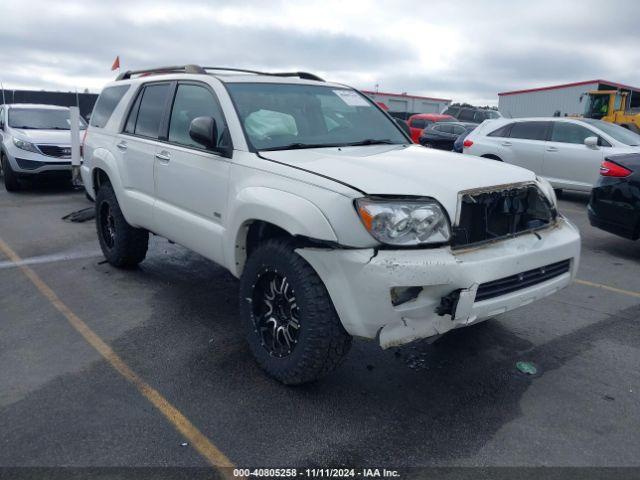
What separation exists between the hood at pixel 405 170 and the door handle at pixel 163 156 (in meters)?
1.14

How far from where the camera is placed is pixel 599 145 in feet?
31.6

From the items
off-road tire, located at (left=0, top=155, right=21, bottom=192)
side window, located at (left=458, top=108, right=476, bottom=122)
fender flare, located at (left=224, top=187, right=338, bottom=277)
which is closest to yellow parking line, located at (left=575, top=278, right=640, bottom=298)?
fender flare, located at (left=224, top=187, right=338, bottom=277)

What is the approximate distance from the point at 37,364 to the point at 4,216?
5.73 meters

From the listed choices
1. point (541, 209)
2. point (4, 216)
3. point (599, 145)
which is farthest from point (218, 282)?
point (599, 145)

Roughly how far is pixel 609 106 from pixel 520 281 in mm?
20447

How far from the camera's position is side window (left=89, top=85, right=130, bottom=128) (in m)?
5.44

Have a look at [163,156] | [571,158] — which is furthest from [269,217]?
[571,158]

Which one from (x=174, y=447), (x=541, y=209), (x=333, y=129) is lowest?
(x=174, y=447)

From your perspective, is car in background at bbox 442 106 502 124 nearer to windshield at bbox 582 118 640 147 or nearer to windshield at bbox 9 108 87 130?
windshield at bbox 582 118 640 147

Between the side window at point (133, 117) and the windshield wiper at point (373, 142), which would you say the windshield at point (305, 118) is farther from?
the side window at point (133, 117)

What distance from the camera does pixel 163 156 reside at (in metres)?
4.36

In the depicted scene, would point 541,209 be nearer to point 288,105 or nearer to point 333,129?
point 333,129

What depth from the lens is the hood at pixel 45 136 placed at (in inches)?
413

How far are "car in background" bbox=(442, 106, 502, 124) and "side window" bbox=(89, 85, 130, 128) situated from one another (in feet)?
55.1
